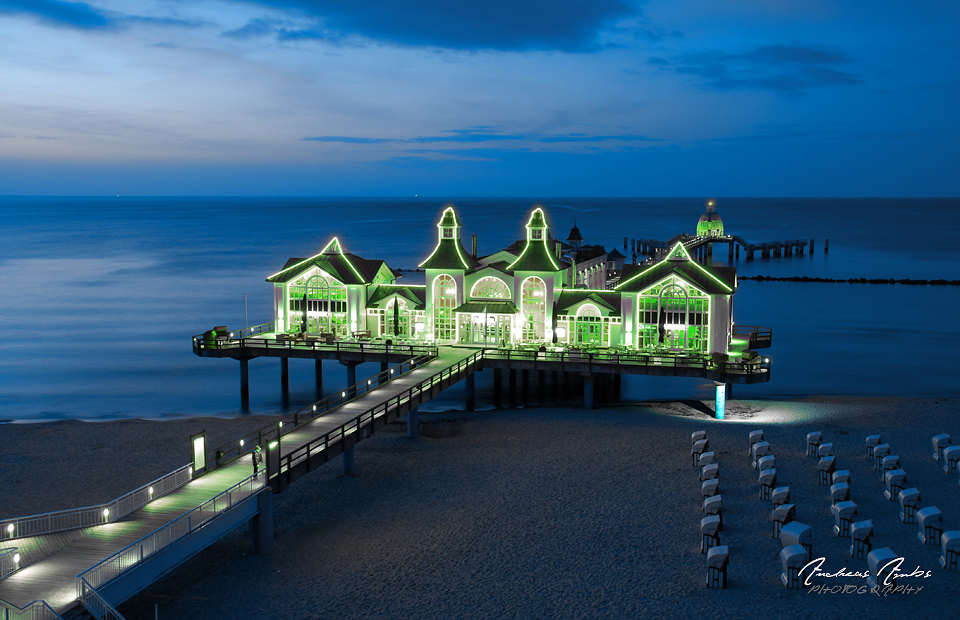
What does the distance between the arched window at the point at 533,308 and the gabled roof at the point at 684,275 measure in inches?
148

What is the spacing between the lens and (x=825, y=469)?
84.4ft

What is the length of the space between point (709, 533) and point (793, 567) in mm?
2442

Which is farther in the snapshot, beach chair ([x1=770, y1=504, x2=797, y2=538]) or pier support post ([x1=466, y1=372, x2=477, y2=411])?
pier support post ([x1=466, y1=372, x2=477, y2=411])

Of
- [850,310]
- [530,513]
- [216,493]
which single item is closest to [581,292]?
[530,513]

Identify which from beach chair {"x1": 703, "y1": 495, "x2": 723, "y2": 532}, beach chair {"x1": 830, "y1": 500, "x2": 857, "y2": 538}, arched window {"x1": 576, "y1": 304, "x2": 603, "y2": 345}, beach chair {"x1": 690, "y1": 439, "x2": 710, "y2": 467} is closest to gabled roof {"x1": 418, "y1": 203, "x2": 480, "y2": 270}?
arched window {"x1": 576, "y1": 304, "x2": 603, "y2": 345}

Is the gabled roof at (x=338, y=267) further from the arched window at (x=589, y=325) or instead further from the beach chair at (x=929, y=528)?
the beach chair at (x=929, y=528)

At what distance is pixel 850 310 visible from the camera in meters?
71.2

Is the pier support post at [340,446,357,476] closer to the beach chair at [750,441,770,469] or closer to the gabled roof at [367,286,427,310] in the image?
the beach chair at [750,441,770,469]

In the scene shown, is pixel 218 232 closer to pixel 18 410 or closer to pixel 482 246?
pixel 482 246

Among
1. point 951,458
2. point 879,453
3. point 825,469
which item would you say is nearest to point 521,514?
point 825,469

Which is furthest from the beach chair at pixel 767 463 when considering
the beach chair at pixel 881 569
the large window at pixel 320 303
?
the large window at pixel 320 303

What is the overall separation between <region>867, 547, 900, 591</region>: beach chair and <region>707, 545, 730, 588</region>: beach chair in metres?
3.19

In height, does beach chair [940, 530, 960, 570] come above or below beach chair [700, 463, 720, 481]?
below

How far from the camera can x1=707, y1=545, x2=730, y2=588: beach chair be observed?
18.8 metres
